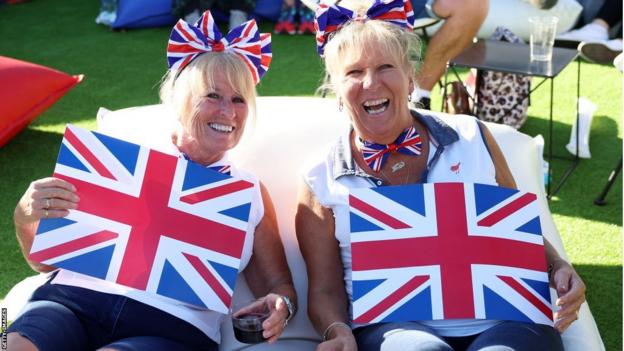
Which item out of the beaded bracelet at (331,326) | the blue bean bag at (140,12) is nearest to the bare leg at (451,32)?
the beaded bracelet at (331,326)

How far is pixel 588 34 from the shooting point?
6094mm

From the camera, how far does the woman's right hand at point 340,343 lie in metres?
2.21

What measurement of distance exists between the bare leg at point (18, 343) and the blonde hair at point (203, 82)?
2.42 feet

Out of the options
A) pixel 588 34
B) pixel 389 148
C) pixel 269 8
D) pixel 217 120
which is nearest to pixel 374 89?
pixel 389 148

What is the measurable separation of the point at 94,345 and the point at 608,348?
1.79m

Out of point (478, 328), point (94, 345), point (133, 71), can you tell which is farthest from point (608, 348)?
point (133, 71)

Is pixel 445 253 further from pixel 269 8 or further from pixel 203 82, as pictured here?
pixel 269 8

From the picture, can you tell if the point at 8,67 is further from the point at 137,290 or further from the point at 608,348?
the point at 608,348

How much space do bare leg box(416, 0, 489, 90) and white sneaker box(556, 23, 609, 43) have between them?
145 cm

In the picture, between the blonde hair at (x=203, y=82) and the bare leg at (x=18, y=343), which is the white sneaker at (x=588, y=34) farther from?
the bare leg at (x=18, y=343)

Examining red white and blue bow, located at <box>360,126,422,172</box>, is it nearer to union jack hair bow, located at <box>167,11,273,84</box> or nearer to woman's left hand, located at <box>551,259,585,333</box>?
union jack hair bow, located at <box>167,11,273,84</box>

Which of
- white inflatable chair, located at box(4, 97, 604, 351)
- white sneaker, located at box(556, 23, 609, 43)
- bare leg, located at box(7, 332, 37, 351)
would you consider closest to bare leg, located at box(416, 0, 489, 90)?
white sneaker, located at box(556, 23, 609, 43)

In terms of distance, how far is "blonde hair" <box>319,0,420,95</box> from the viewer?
8.02 feet

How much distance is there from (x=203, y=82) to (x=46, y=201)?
1.81 ft
